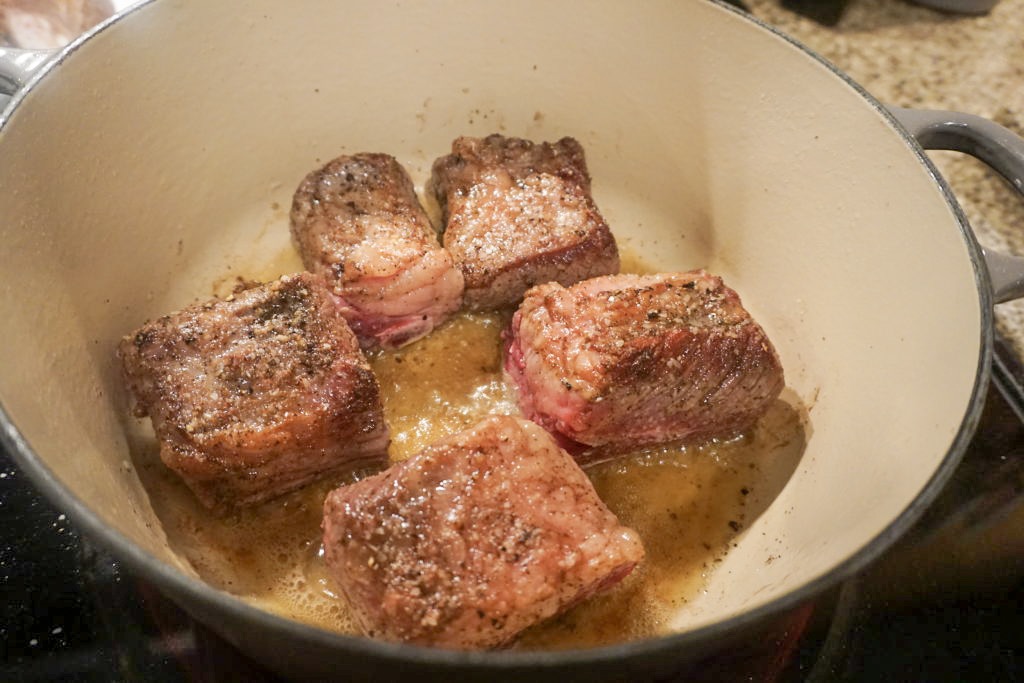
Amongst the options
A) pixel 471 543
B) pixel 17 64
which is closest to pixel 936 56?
pixel 471 543

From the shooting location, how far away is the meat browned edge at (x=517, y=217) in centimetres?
200

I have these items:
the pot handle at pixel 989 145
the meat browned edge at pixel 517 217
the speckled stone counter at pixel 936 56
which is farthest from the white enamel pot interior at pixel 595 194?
the speckled stone counter at pixel 936 56

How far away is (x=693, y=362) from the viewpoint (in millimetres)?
1758

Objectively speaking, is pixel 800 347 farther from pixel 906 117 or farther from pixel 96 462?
pixel 96 462

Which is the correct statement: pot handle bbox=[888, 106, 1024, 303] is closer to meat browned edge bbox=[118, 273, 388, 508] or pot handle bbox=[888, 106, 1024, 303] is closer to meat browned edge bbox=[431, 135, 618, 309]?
meat browned edge bbox=[431, 135, 618, 309]

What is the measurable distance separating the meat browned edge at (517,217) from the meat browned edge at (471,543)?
57 centimetres

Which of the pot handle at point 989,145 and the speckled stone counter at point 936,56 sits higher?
the pot handle at point 989,145

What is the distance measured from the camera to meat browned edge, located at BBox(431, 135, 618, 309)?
6.55 ft

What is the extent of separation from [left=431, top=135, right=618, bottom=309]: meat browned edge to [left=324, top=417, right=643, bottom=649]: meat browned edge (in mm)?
570

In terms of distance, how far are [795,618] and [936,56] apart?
242 centimetres

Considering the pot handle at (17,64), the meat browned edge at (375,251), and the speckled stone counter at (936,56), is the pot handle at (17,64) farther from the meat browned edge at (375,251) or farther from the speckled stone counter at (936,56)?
the speckled stone counter at (936,56)

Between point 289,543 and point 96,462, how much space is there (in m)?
0.43

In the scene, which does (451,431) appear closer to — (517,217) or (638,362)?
(638,362)

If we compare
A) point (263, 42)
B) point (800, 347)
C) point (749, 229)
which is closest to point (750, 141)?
point (749, 229)
